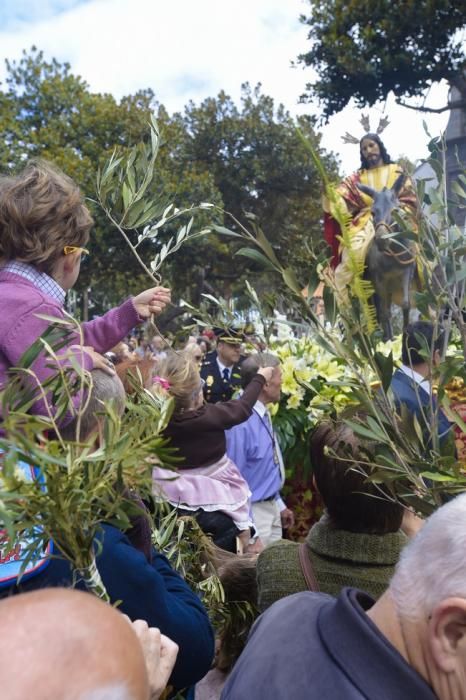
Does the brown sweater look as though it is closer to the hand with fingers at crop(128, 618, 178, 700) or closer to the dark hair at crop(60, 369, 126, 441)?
the dark hair at crop(60, 369, 126, 441)

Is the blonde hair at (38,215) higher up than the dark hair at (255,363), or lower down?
higher up

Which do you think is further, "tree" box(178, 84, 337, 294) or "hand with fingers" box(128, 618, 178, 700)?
"tree" box(178, 84, 337, 294)

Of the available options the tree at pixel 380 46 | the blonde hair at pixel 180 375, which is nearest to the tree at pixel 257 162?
the tree at pixel 380 46

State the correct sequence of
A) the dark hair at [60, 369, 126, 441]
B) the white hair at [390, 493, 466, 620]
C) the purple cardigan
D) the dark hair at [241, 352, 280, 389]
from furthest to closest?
the dark hair at [241, 352, 280, 389] → the purple cardigan → the dark hair at [60, 369, 126, 441] → the white hair at [390, 493, 466, 620]

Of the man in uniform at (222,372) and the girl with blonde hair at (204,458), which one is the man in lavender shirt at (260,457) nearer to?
the girl with blonde hair at (204,458)

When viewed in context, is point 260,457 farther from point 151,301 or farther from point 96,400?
point 96,400

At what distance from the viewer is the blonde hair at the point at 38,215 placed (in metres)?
2.26

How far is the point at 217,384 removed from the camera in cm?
662

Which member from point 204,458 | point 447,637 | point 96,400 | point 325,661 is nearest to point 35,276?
point 96,400

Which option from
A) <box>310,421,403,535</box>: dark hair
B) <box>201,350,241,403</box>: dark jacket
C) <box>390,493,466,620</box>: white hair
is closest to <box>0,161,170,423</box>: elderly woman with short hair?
<box>310,421,403,535</box>: dark hair

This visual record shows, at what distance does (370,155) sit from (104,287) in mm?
26101

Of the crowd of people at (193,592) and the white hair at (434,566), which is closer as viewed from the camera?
the crowd of people at (193,592)

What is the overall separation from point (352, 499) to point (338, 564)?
187 mm

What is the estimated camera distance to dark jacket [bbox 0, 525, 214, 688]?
1.64m
